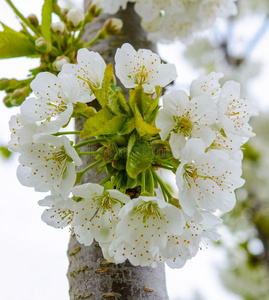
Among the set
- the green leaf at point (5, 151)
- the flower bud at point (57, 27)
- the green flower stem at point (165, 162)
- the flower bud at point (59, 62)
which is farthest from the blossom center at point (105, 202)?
the green leaf at point (5, 151)

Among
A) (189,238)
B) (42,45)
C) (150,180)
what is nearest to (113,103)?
(150,180)

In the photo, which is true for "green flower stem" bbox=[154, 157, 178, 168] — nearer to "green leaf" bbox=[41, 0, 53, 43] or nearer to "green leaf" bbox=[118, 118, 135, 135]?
"green leaf" bbox=[118, 118, 135, 135]

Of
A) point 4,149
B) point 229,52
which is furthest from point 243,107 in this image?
point 229,52

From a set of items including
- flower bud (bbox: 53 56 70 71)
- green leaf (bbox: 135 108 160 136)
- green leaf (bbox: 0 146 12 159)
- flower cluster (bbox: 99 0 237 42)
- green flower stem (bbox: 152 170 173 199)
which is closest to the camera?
green leaf (bbox: 135 108 160 136)

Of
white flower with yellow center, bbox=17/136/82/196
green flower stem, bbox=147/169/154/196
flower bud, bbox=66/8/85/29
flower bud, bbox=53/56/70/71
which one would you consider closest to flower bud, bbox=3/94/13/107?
flower bud, bbox=53/56/70/71

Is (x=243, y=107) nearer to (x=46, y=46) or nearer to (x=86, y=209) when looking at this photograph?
(x=86, y=209)

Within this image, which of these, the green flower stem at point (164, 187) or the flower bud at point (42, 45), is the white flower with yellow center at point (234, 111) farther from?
the flower bud at point (42, 45)

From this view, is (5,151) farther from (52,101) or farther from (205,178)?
(205,178)
